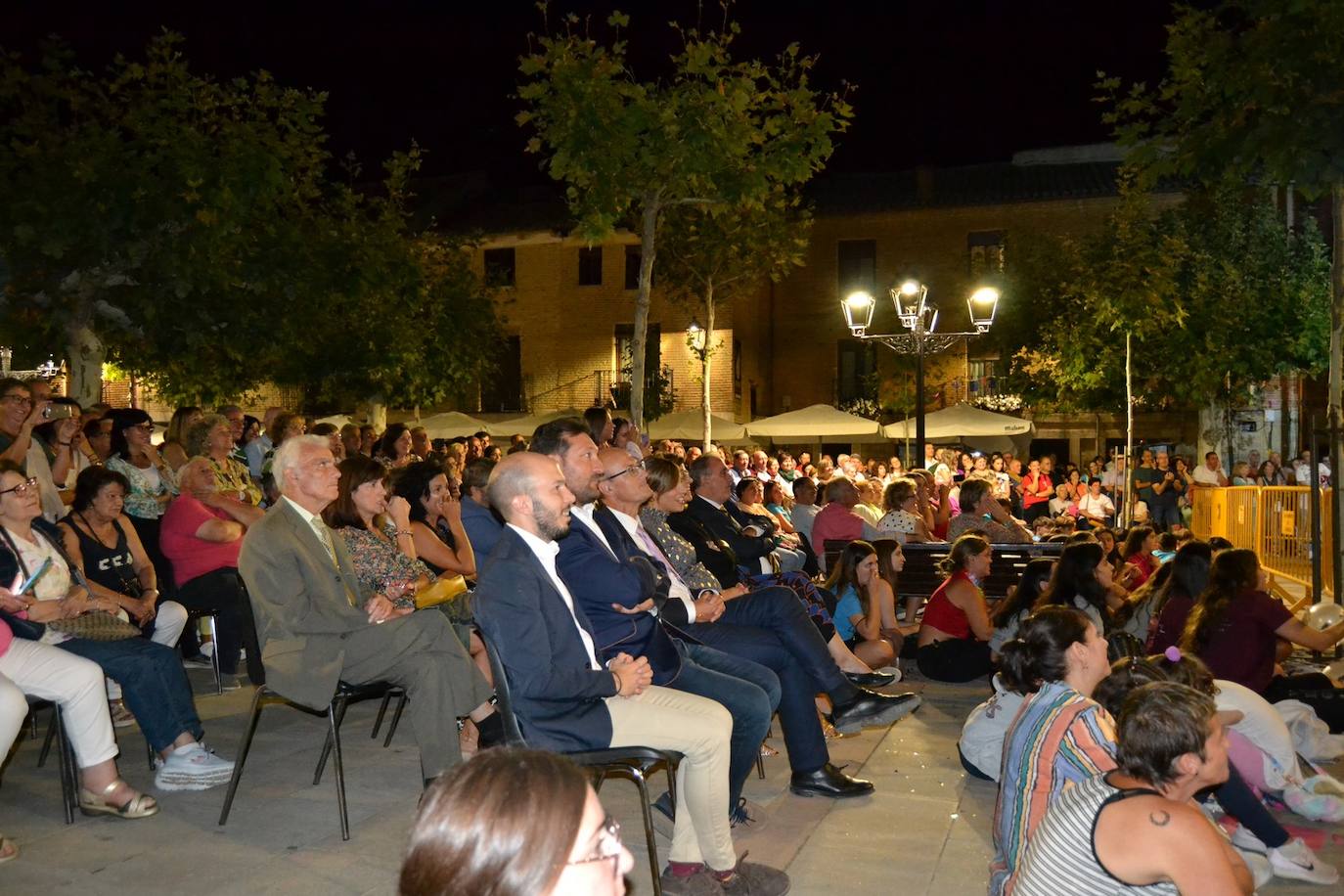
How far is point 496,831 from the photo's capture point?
146 centimetres

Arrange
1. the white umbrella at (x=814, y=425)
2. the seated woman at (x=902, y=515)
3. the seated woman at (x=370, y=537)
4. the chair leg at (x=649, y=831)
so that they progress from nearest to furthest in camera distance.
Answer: the chair leg at (x=649, y=831), the seated woman at (x=370, y=537), the seated woman at (x=902, y=515), the white umbrella at (x=814, y=425)

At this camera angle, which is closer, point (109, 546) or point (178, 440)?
point (109, 546)

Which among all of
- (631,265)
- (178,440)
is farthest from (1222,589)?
(631,265)

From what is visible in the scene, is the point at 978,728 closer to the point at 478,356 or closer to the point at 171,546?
the point at 171,546

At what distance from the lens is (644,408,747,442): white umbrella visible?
2784cm

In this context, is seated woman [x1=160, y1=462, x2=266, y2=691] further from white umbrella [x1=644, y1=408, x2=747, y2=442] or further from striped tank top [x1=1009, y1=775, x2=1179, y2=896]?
white umbrella [x1=644, y1=408, x2=747, y2=442]

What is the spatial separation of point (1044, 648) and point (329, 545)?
3121 millimetres

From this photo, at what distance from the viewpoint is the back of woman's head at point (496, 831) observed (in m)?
1.45

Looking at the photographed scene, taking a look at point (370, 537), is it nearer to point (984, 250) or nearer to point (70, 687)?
point (70, 687)

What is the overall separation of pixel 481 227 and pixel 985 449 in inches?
651

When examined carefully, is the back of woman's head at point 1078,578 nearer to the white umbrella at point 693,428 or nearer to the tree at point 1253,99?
the tree at point 1253,99

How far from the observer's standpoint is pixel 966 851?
191 inches

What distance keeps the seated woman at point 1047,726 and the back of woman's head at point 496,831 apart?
2323 mm

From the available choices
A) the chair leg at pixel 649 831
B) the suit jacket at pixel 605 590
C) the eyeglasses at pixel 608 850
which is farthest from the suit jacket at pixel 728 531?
the eyeglasses at pixel 608 850
